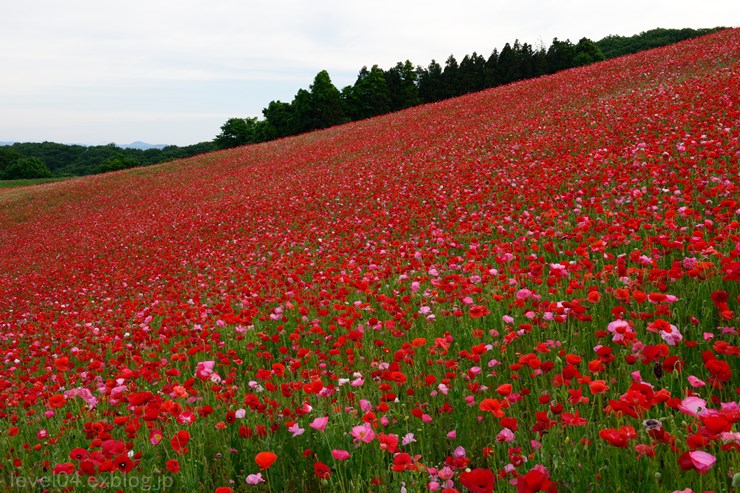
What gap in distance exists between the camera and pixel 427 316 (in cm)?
475

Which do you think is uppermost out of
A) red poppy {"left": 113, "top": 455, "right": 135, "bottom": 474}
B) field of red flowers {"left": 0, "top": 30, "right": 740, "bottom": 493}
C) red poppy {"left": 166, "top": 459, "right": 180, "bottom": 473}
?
red poppy {"left": 113, "top": 455, "right": 135, "bottom": 474}

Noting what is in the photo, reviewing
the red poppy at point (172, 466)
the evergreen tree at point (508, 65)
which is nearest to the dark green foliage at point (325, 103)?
the evergreen tree at point (508, 65)

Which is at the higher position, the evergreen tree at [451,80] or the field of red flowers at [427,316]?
the evergreen tree at [451,80]

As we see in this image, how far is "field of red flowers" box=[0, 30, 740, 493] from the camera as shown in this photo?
2.48m

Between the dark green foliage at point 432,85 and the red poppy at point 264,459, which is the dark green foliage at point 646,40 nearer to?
the dark green foliage at point 432,85

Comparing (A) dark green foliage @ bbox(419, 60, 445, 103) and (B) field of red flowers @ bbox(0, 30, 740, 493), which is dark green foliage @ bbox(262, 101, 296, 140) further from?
(B) field of red flowers @ bbox(0, 30, 740, 493)

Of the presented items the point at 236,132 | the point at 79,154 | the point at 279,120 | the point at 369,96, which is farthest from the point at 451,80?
the point at 79,154

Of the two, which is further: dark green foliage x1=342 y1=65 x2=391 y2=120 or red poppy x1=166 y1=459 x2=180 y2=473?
dark green foliage x1=342 y1=65 x2=391 y2=120

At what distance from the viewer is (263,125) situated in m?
58.8

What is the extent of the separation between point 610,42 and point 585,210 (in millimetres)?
79876

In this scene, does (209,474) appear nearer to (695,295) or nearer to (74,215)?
(695,295)

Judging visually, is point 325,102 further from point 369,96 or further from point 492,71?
point 492,71

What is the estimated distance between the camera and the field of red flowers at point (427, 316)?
8.13 ft

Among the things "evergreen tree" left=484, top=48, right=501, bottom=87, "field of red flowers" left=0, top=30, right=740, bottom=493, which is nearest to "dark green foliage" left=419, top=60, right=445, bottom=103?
"evergreen tree" left=484, top=48, right=501, bottom=87
